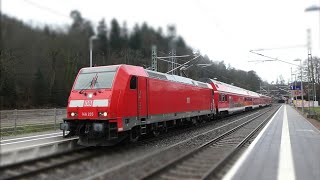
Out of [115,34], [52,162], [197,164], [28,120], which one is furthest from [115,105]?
[28,120]

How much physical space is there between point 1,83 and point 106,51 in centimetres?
477

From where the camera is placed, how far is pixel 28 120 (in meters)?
19.0

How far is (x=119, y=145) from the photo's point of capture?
13.1 metres

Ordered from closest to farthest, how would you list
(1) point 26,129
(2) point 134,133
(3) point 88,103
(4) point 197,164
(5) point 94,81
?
(4) point 197,164, (3) point 88,103, (5) point 94,81, (2) point 134,133, (1) point 26,129

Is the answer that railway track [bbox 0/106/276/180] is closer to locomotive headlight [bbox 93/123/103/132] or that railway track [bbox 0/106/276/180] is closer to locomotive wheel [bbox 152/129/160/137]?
locomotive headlight [bbox 93/123/103/132]

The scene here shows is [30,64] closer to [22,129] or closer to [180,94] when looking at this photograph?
[180,94]

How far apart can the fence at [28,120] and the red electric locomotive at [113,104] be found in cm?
439

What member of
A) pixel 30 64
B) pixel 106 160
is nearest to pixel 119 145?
pixel 106 160

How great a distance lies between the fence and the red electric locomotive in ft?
14.4

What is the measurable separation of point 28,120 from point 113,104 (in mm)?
9498

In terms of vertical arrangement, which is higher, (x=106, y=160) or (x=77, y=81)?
(x=77, y=81)

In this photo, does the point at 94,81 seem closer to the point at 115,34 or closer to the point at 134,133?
the point at 134,133

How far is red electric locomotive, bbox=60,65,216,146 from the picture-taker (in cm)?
1162

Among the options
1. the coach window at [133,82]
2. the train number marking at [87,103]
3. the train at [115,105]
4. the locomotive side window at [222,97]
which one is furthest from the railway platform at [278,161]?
the locomotive side window at [222,97]
